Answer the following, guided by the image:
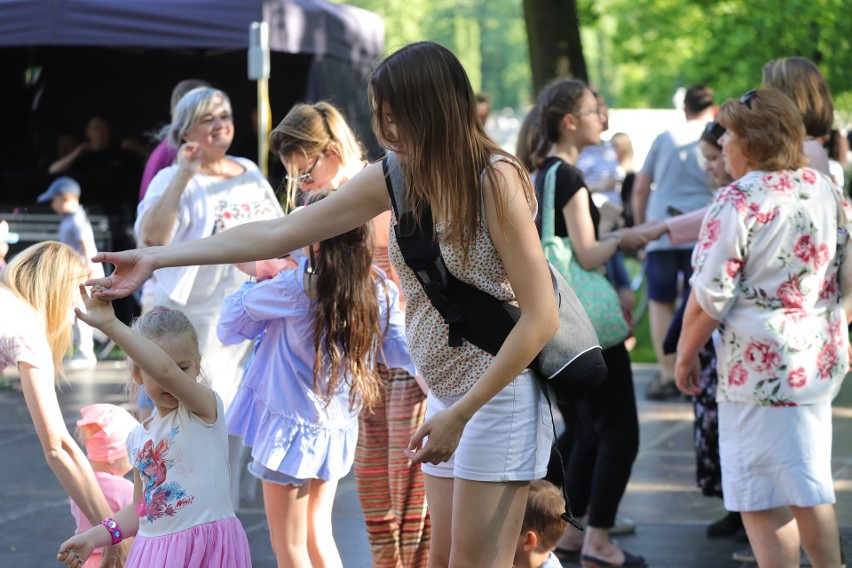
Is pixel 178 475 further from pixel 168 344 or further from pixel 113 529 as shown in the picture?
pixel 168 344

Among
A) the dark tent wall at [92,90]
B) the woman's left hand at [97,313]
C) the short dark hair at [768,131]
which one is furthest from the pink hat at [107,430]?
the dark tent wall at [92,90]

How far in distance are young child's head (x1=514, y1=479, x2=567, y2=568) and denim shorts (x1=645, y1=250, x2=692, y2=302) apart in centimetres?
499

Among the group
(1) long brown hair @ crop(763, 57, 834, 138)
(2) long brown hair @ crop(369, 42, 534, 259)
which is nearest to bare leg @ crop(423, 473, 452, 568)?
(2) long brown hair @ crop(369, 42, 534, 259)

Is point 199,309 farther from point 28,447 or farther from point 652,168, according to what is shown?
point 652,168

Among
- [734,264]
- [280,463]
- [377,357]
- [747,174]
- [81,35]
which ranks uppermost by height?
[81,35]

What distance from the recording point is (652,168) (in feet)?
29.4

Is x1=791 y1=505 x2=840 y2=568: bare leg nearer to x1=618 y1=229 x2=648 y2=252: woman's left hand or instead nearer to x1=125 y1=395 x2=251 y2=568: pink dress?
x1=618 y1=229 x2=648 y2=252: woman's left hand

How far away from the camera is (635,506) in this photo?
611cm

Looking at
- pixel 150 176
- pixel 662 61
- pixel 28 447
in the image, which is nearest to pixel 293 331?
pixel 150 176

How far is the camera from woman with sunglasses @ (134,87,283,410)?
524 centimetres

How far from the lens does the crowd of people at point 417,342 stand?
9.23ft

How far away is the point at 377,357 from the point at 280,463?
0.51m

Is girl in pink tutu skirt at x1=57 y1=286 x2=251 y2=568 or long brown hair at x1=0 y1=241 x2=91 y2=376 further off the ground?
long brown hair at x1=0 y1=241 x2=91 y2=376

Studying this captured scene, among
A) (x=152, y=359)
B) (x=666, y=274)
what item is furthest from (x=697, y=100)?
(x=152, y=359)
